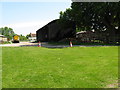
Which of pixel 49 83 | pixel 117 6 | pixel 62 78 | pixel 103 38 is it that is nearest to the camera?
pixel 49 83

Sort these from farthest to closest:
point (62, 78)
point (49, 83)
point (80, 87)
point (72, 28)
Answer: point (72, 28) → point (62, 78) → point (49, 83) → point (80, 87)

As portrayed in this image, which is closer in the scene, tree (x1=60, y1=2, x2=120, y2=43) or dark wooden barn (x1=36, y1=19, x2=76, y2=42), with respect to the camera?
tree (x1=60, y1=2, x2=120, y2=43)

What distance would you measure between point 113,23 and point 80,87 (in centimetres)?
3166

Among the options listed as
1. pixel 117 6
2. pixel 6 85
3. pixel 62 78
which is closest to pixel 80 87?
pixel 62 78

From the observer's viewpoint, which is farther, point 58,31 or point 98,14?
point 58,31

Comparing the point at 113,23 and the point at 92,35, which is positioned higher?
the point at 113,23

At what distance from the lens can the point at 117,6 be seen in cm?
2755

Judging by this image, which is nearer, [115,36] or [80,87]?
[80,87]

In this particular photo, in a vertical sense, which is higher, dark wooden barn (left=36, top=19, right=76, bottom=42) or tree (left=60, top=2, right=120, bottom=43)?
tree (left=60, top=2, right=120, bottom=43)

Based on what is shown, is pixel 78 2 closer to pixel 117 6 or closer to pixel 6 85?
pixel 117 6

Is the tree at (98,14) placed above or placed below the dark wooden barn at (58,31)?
above

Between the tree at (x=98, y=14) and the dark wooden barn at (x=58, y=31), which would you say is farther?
the dark wooden barn at (x=58, y=31)

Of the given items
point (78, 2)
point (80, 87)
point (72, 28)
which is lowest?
point (80, 87)

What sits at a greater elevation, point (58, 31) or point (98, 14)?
point (98, 14)
